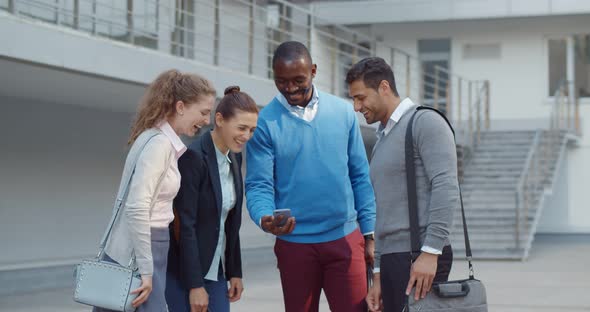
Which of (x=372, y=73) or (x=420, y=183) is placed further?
(x=372, y=73)

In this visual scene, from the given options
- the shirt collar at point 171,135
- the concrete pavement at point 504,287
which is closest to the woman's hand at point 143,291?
the shirt collar at point 171,135

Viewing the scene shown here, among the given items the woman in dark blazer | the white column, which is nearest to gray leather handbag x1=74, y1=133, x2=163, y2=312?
the woman in dark blazer

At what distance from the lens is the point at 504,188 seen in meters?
18.5

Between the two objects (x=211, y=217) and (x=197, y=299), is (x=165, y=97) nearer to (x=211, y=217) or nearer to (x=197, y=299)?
(x=211, y=217)

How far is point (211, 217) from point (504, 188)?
1503 cm

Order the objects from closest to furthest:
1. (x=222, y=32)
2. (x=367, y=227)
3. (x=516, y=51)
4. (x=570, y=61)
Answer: (x=367, y=227) < (x=222, y=32) < (x=570, y=61) < (x=516, y=51)

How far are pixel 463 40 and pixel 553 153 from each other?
175 inches

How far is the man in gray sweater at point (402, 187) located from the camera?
370cm

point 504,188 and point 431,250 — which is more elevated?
point 504,188

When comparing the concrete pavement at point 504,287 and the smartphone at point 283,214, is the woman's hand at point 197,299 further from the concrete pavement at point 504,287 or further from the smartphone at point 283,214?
the concrete pavement at point 504,287

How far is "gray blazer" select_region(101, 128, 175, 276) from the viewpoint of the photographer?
3.58 m

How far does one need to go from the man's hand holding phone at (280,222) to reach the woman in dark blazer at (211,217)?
0.31 meters

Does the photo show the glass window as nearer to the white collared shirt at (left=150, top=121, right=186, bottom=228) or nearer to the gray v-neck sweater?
the gray v-neck sweater

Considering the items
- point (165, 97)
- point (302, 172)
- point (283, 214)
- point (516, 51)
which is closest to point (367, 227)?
point (302, 172)
